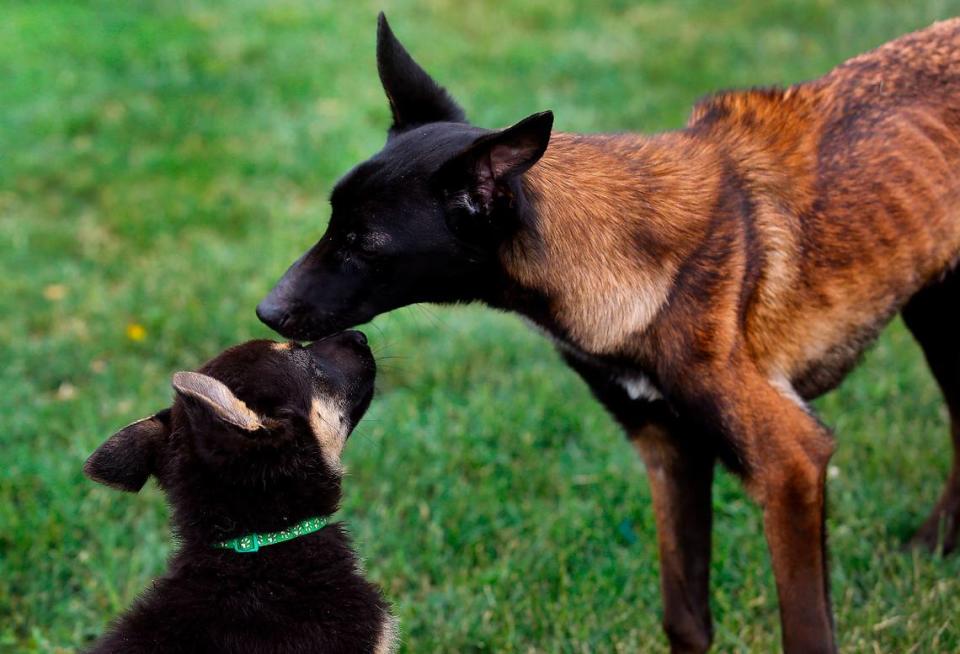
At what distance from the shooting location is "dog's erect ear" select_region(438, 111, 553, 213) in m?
2.90

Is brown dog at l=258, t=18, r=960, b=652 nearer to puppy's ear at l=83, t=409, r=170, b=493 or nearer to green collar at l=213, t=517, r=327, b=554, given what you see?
puppy's ear at l=83, t=409, r=170, b=493

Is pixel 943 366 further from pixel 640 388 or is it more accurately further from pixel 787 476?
pixel 640 388

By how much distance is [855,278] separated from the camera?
346 cm

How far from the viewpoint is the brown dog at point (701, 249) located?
3.16 metres

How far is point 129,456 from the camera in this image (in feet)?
10.3

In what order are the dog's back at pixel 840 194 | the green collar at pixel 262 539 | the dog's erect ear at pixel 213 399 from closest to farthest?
the dog's erect ear at pixel 213 399
the green collar at pixel 262 539
the dog's back at pixel 840 194

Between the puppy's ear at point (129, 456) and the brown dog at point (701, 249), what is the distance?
474 millimetres

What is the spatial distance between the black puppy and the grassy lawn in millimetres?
851

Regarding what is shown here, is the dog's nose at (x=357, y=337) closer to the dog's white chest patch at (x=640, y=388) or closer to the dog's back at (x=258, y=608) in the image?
the dog's back at (x=258, y=608)

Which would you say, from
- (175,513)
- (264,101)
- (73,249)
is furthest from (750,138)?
(264,101)

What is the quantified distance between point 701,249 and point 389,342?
283cm

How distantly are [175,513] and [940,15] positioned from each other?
840 cm

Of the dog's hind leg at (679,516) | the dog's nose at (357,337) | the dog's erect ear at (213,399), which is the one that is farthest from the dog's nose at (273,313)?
the dog's hind leg at (679,516)

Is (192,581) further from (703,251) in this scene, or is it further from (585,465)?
(585,465)
